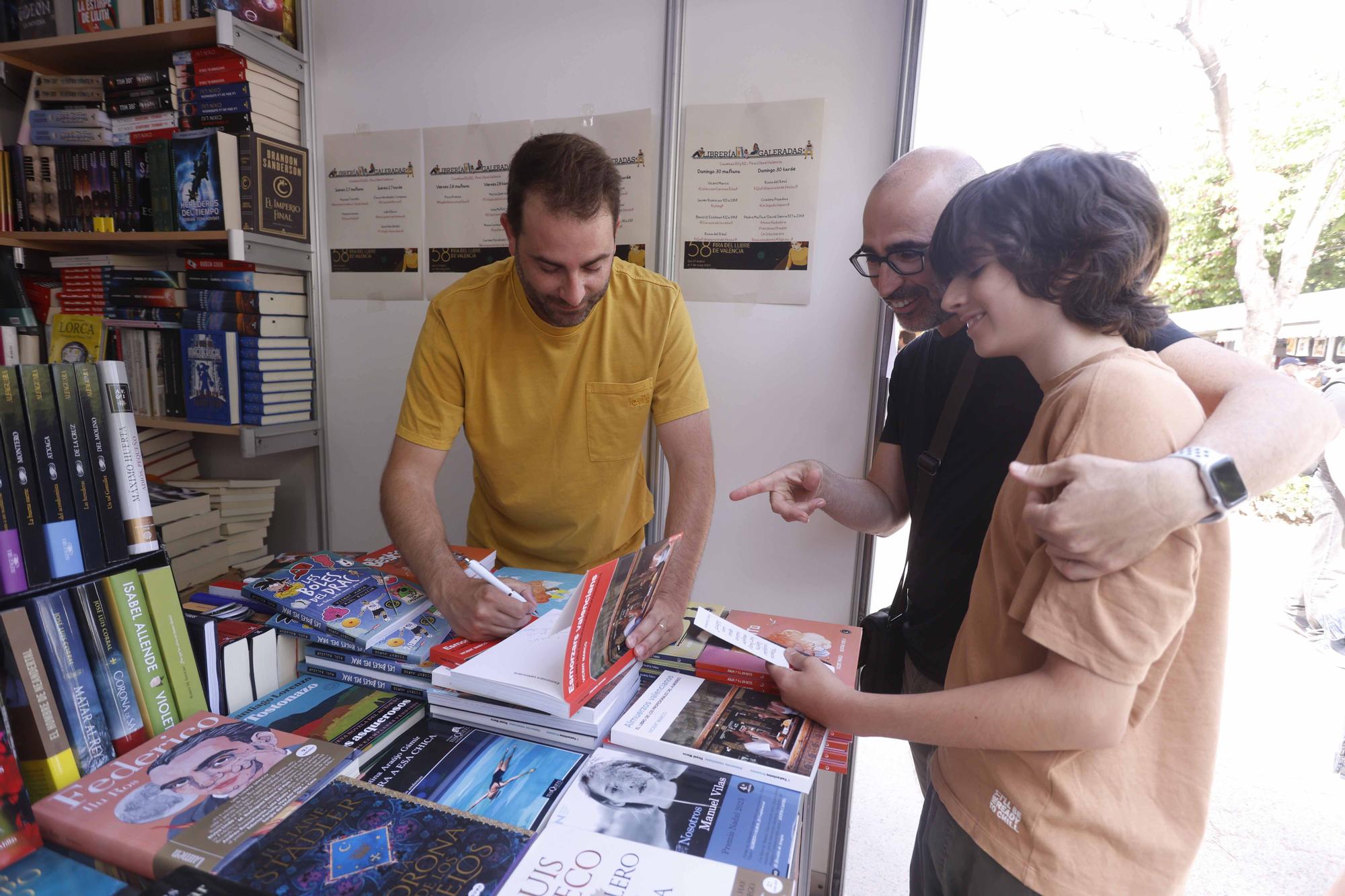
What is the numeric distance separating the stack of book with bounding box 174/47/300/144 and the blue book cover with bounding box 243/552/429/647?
1.68 meters

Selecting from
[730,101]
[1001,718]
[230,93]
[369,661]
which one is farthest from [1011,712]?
[230,93]

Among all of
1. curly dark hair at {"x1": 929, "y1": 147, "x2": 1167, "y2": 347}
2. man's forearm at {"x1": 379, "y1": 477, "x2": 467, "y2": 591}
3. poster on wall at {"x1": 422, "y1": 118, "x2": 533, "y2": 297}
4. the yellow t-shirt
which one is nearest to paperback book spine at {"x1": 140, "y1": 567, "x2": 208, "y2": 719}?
man's forearm at {"x1": 379, "y1": 477, "x2": 467, "y2": 591}

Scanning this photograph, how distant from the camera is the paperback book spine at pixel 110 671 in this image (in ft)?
2.84

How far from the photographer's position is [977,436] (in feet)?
4.27

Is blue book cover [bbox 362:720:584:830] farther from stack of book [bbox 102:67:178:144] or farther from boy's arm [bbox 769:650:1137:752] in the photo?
stack of book [bbox 102:67:178:144]

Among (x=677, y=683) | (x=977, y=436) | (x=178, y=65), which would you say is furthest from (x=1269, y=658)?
(x=178, y=65)

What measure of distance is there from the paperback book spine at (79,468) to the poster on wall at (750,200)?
151 cm

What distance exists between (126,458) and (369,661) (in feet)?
1.51

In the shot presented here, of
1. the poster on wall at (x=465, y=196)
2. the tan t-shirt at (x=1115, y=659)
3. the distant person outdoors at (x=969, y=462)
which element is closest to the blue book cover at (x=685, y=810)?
the tan t-shirt at (x=1115, y=659)

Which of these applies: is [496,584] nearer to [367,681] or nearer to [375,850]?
[367,681]

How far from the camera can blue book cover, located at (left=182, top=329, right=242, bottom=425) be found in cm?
229

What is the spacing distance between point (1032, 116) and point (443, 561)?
5.94 ft

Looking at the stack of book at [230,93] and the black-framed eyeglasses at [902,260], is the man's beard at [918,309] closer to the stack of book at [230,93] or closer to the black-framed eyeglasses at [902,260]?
the black-framed eyeglasses at [902,260]

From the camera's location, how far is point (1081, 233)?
0.82 meters
